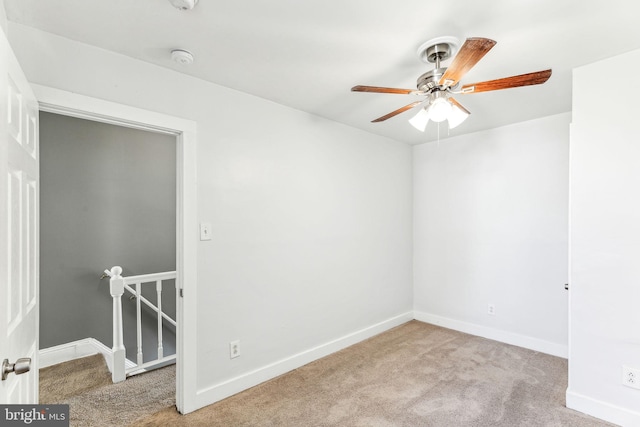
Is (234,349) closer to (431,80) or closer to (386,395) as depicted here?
(386,395)

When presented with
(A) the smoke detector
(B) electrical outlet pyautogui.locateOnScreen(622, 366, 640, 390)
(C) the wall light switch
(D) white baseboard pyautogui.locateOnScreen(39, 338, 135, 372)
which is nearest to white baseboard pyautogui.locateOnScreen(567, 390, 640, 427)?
(B) electrical outlet pyautogui.locateOnScreen(622, 366, 640, 390)

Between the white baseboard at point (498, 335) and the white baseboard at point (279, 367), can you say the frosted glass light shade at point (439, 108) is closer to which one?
the white baseboard at point (279, 367)

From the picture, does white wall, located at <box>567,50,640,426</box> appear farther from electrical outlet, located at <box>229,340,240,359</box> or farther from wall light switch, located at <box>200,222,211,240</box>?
wall light switch, located at <box>200,222,211,240</box>

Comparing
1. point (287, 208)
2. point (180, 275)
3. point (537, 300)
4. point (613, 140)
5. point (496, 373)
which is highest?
point (613, 140)

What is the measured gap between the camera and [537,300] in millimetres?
3125

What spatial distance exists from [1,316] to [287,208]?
6.42 feet

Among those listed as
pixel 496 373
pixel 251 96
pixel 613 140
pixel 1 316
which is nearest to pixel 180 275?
pixel 1 316

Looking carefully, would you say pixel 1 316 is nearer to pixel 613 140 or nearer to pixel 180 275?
pixel 180 275

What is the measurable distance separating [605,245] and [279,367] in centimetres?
251

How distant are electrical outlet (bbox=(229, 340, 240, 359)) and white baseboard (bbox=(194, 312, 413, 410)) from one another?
0.56ft

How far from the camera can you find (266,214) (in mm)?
2623

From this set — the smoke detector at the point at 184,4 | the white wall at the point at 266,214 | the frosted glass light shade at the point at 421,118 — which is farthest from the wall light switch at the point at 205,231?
the frosted glass light shade at the point at 421,118

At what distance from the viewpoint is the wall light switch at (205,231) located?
2238 millimetres

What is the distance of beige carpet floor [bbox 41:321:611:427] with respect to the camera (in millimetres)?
2076
